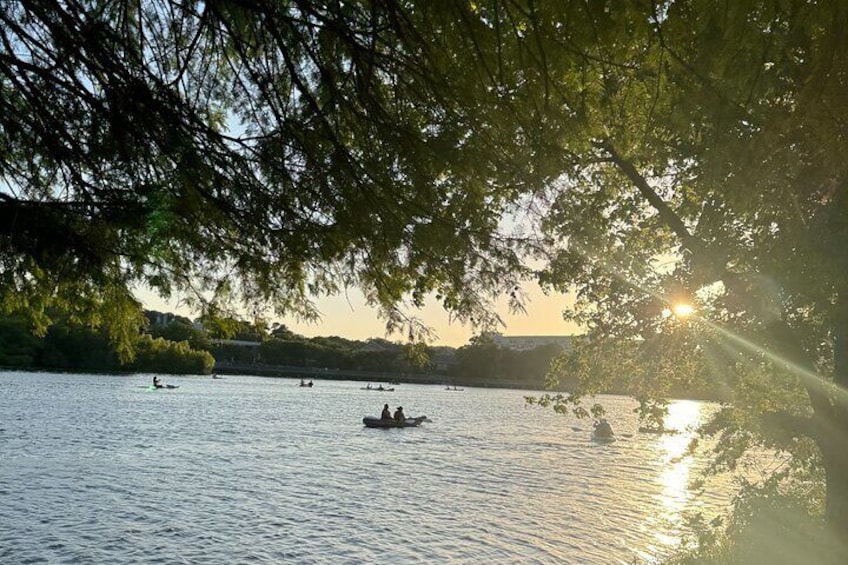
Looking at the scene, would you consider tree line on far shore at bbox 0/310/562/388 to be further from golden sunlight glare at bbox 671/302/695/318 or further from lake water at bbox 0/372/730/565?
golden sunlight glare at bbox 671/302/695/318

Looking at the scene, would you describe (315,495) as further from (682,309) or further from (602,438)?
(602,438)

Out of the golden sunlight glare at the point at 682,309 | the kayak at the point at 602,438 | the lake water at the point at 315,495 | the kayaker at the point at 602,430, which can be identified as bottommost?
the lake water at the point at 315,495

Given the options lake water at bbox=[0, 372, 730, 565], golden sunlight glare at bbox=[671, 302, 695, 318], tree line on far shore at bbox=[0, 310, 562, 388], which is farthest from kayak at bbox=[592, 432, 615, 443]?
golden sunlight glare at bbox=[671, 302, 695, 318]

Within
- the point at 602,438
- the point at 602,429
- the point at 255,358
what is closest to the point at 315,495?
the point at 602,438

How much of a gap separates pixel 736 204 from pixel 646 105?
143 cm

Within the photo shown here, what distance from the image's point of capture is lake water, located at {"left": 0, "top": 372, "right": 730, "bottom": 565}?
16.8 metres

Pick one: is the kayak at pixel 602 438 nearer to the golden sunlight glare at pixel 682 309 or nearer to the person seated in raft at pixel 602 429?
the person seated in raft at pixel 602 429

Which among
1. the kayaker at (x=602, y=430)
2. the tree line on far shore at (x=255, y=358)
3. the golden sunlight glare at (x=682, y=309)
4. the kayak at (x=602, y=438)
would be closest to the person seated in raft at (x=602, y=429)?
the kayaker at (x=602, y=430)

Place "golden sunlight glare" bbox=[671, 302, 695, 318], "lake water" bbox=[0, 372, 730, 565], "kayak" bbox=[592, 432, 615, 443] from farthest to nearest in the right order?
"kayak" bbox=[592, 432, 615, 443]
"lake water" bbox=[0, 372, 730, 565]
"golden sunlight glare" bbox=[671, 302, 695, 318]

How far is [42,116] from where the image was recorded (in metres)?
5.41

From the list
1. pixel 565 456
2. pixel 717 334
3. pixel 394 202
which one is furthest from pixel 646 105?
pixel 565 456

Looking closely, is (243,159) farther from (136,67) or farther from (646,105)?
(646,105)

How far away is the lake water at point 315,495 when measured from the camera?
16.8m

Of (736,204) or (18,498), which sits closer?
(736,204)
